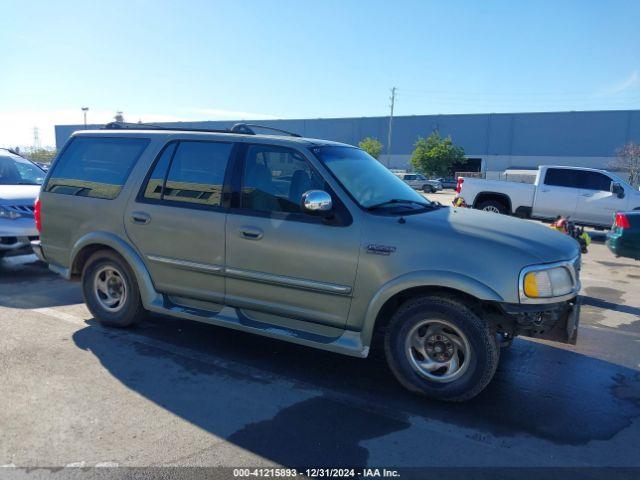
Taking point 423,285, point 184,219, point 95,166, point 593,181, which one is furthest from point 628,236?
point 95,166

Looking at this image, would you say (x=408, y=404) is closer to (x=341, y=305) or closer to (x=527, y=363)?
(x=341, y=305)

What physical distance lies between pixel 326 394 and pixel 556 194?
12.3 m

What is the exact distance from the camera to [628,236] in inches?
306

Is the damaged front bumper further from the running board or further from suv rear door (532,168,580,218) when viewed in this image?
suv rear door (532,168,580,218)

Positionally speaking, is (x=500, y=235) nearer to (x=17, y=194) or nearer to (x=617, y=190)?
(x=17, y=194)

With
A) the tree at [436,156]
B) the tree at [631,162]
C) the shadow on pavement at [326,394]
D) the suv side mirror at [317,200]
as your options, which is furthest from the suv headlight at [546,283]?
the tree at [436,156]

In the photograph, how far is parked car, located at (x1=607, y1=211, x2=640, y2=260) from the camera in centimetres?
775

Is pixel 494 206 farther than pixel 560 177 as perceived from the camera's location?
Yes

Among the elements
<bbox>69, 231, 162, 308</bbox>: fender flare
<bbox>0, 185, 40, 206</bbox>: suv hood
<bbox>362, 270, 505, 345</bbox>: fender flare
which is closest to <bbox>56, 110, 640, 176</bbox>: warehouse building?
<bbox>0, 185, 40, 206</bbox>: suv hood

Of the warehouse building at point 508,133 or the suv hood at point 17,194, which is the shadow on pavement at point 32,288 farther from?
the warehouse building at point 508,133

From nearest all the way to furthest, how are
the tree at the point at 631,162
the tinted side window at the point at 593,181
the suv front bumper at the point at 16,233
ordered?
1. the suv front bumper at the point at 16,233
2. the tinted side window at the point at 593,181
3. the tree at the point at 631,162

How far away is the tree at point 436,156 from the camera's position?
5522 cm

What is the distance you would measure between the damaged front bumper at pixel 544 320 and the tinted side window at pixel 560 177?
37.6ft

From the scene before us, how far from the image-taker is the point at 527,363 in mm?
4586
